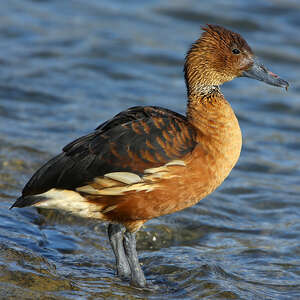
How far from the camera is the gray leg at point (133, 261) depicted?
6523 millimetres

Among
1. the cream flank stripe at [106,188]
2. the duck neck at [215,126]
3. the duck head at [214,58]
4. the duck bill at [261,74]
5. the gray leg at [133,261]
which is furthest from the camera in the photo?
the duck bill at [261,74]

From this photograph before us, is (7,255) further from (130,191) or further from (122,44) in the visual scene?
(122,44)

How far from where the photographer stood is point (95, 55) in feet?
46.8

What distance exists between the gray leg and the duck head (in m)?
1.66

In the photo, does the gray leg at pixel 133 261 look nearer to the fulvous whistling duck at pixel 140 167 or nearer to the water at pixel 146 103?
the fulvous whistling duck at pixel 140 167

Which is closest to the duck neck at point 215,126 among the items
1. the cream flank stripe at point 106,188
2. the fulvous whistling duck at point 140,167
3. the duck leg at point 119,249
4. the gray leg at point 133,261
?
the fulvous whistling duck at point 140,167

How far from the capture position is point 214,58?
22.4ft

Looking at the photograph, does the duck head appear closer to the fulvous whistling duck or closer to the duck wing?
the fulvous whistling duck

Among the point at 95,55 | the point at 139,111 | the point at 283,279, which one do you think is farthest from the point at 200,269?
the point at 95,55

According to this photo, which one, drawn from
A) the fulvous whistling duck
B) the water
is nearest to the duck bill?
the fulvous whistling duck

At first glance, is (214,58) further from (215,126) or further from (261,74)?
(215,126)

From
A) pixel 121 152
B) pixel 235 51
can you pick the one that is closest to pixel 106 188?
pixel 121 152

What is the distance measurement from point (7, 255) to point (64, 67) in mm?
7638

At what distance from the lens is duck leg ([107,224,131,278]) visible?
673 centimetres
